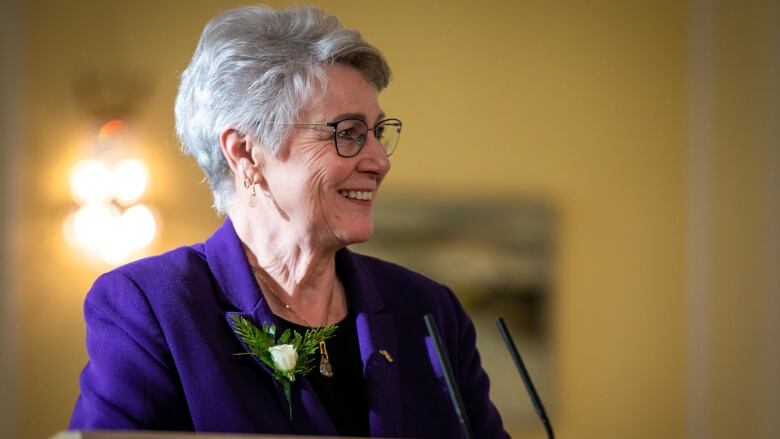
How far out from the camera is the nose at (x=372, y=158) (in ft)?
6.12

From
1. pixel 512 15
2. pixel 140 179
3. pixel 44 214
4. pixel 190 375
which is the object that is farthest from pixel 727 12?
pixel 190 375

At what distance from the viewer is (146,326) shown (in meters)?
1.66

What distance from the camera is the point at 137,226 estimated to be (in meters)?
4.52

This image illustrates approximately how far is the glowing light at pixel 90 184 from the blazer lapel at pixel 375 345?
274 cm

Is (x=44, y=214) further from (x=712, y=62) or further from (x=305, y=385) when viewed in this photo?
(x=712, y=62)

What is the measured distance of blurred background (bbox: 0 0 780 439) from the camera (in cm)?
461

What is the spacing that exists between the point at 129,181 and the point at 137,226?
0.23 m

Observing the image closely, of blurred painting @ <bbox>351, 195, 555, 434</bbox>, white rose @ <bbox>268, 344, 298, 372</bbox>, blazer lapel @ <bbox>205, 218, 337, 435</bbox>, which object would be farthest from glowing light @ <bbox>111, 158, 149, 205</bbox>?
white rose @ <bbox>268, 344, 298, 372</bbox>

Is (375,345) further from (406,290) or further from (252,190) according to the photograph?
(252,190)

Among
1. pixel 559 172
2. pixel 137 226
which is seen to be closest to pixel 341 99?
pixel 137 226

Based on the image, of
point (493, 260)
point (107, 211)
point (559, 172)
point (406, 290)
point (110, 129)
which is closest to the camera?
point (406, 290)

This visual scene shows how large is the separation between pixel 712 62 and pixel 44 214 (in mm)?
3859

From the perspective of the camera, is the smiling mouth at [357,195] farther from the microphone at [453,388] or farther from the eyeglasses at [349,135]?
the microphone at [453,388]

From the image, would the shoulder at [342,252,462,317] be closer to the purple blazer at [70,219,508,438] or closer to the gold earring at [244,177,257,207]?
the purple blazer at [70,219,508,438]
